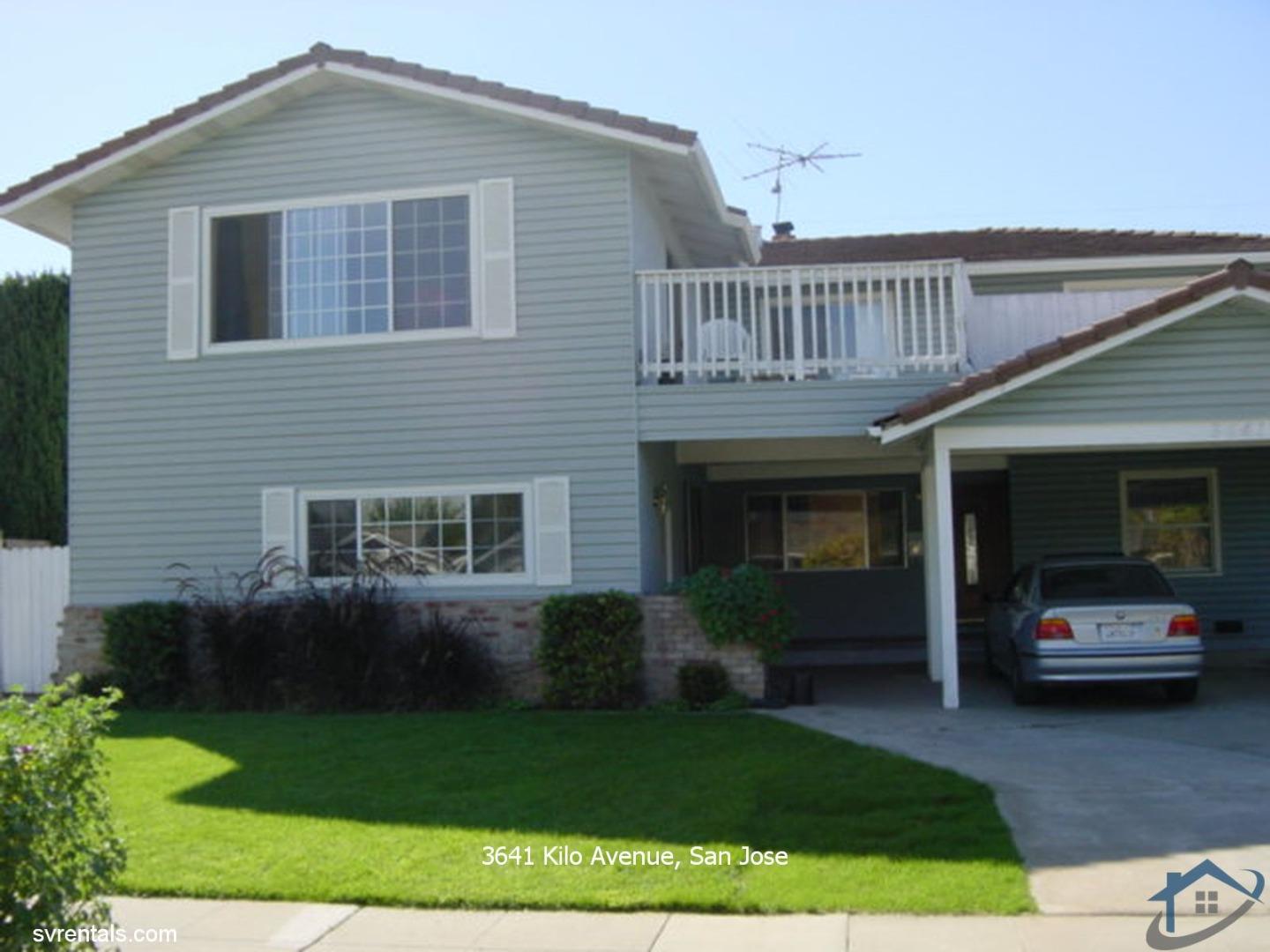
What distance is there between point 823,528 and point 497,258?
7691 millimetres

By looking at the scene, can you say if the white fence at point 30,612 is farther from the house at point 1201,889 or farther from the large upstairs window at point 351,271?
the house at point 1201,889

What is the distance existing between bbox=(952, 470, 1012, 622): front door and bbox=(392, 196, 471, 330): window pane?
8770 millimetres

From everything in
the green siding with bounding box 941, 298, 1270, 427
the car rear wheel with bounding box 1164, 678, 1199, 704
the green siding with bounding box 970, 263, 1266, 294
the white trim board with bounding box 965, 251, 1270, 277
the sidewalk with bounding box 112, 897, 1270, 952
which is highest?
the white trim board with bounding box 965, 251, 1270, 277

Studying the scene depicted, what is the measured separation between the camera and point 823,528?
61.1ft

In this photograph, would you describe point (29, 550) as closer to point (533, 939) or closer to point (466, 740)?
point (466, 740)

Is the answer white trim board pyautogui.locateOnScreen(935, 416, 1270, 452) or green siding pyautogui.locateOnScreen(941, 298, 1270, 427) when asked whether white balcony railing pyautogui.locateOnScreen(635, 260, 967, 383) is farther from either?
green siding pyautogui.locateOnScreen(941, 298, 1270, 427)

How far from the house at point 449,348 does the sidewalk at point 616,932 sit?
618 centimetres

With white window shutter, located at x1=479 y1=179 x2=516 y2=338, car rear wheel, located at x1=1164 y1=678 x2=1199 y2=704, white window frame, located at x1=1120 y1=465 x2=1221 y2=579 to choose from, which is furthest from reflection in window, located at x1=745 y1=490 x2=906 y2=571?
white window shutter, located at x1=479 y1=179 x2=516 y2=338

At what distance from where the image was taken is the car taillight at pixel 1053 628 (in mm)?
11281

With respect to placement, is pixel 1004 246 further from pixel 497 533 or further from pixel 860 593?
pixel 497 533

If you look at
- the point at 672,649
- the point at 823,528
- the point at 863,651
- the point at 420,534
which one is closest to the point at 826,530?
the point at 823,528

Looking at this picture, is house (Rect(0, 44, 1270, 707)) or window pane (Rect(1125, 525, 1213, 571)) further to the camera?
window pane (Rect(1125, 525, 1213, 571))

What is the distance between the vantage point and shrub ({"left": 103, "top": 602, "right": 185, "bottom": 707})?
1300 cm

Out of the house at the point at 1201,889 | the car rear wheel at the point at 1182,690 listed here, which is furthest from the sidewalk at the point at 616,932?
the car rear wheel at the point at 1182,690
